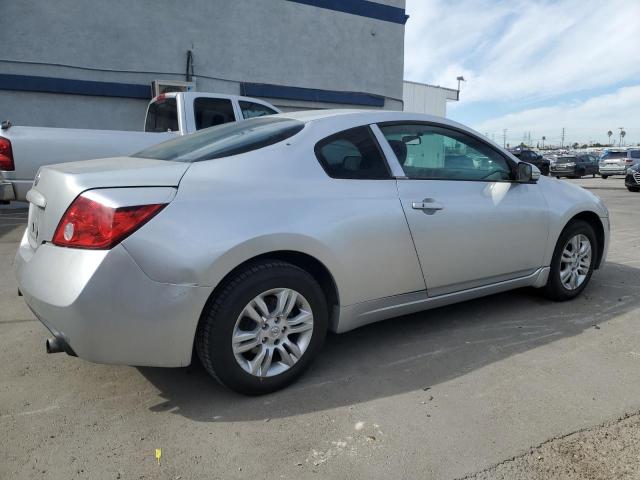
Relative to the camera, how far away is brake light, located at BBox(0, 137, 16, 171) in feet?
18.0

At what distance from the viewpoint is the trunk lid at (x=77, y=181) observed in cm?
232

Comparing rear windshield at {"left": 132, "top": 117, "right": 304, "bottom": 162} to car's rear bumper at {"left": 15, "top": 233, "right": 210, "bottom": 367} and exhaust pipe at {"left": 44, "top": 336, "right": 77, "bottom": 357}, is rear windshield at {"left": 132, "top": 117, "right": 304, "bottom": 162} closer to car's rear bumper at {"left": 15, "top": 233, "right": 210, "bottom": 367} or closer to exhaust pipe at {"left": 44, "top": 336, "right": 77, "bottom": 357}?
car's rear bumper at {"left": 15, "top": 233, "right": 210, "bottom": 367}

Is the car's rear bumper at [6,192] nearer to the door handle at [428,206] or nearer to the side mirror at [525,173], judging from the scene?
the door handle at [428,206]

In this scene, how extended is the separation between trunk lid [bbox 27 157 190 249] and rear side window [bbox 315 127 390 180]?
824 millimetres

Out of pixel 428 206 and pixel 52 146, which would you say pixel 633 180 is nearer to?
pixel 428 206

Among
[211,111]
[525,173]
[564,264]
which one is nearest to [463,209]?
[525,173]

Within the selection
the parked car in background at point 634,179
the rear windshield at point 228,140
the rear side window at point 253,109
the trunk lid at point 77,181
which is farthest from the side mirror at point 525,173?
the parked car in background at point 634,179

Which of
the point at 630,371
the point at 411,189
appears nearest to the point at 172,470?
the point at 411,189

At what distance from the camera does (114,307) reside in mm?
2193

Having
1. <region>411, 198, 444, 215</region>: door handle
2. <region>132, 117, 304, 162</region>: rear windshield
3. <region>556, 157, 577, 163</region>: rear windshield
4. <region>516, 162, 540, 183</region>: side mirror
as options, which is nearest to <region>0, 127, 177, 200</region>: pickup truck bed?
<region>132, 117, 304, 162</region>: rear windshield

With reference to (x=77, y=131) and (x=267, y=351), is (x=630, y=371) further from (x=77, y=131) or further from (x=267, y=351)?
(x=77, y=131)

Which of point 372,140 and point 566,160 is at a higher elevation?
point 372,140

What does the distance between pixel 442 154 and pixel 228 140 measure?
5.02 feet

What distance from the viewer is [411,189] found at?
310cm
